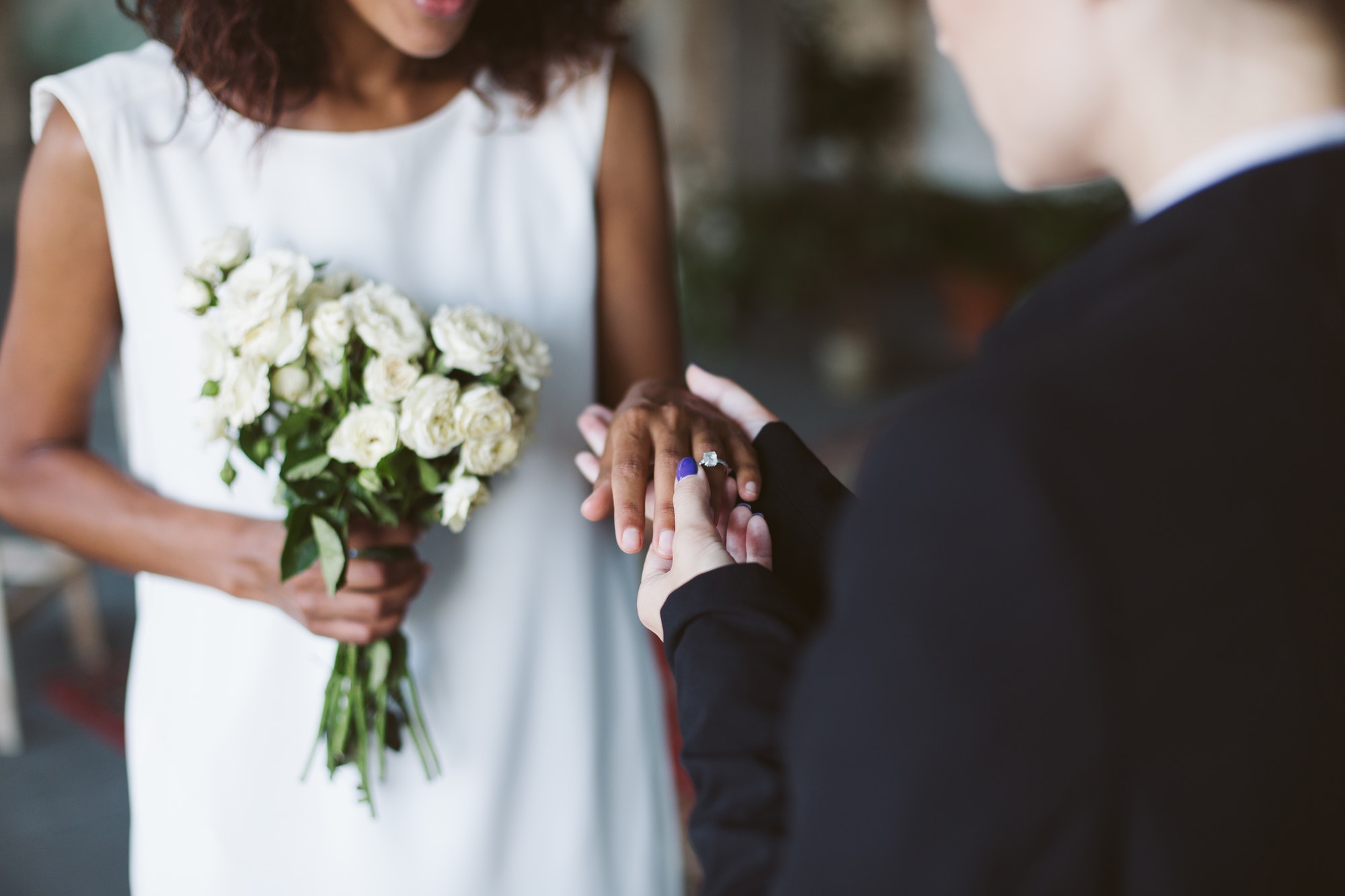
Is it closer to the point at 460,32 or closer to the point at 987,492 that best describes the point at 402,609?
the point at 460,32

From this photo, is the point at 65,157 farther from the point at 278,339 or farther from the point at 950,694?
the point at 950,694

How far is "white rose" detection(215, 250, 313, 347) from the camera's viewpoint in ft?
3.96

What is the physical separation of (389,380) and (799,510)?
1.50 ft

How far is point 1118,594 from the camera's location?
59 centimetres

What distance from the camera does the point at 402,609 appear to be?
4.45 feet

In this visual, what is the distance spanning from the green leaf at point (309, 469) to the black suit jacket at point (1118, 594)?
0.74m

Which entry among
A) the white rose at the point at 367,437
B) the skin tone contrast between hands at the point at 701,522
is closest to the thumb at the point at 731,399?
the skin tone contrast between hands at the point at 701,522

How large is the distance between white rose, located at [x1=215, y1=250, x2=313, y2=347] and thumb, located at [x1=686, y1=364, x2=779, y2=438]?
0.45 meters

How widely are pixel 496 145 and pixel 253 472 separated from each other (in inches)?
20.9

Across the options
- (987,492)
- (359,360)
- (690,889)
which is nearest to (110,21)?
(690,889)

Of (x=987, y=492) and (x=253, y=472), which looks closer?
(x=987, y=492)

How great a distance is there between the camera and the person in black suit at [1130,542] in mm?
594

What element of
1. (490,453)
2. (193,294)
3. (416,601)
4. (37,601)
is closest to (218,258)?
(193,294)

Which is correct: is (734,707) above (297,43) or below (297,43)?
below
